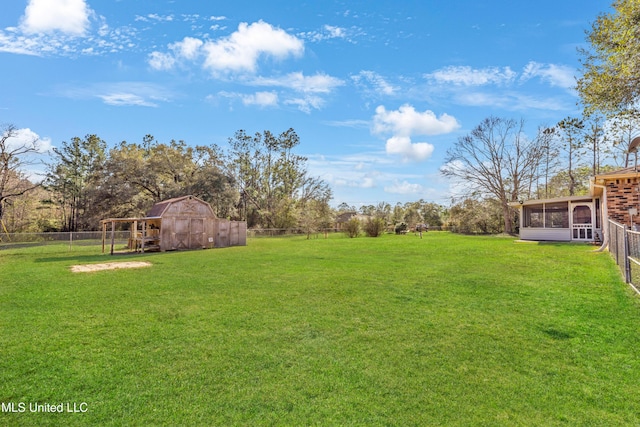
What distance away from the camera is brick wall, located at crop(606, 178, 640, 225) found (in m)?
11.6

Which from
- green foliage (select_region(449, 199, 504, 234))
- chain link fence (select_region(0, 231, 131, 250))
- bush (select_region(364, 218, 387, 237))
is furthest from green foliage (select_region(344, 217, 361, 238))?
chain link fence (select_region(0, 231, 131, 250))

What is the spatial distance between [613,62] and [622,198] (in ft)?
22.7

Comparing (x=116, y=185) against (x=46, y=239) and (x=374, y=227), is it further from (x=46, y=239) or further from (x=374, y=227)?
(x=374, y=227)

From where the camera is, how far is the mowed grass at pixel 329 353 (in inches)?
98.4

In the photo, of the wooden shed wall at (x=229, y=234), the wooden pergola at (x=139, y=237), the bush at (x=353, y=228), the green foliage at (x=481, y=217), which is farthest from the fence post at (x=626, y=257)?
the green foliage at (x=481, y=217)

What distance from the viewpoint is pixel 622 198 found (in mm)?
11836

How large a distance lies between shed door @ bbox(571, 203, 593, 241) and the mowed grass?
460 inches

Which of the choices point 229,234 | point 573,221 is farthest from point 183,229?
point 573,221

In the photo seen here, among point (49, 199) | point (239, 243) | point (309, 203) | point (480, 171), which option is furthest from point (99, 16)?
point (480, 171)

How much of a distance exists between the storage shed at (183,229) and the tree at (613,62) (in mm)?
17457

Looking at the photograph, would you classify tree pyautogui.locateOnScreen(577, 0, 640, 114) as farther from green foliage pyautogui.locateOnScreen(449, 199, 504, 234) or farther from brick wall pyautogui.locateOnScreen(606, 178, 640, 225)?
green foliage pyautogui.locateOnScreen(449, 199, 504, 234)

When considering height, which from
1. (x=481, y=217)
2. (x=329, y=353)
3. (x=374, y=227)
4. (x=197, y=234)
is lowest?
(x=329, y=353)

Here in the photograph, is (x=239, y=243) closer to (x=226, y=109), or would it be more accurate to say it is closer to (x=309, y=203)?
(x=226, y=109)

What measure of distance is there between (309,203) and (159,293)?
89.2 ft
